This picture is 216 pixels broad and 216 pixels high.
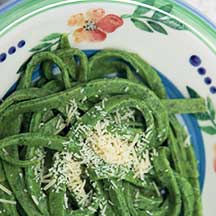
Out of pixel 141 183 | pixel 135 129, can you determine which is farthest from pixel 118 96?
pixel 141 183

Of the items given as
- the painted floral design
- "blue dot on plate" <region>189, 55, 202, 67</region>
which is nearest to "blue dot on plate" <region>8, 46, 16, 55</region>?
the painted floral design

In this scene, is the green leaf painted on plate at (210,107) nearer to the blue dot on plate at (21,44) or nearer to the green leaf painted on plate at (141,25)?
the green leaf painted on plate at (141,25)

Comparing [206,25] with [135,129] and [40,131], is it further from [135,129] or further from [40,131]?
[40,131]

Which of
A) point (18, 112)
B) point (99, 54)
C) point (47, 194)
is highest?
point (99, 54)

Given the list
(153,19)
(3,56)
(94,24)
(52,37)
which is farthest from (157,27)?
(3,56)

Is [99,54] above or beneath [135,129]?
above

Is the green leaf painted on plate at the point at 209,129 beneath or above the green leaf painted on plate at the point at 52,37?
beneath

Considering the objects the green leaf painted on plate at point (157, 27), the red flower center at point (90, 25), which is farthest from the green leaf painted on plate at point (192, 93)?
the red flower center at point (90, 25)
